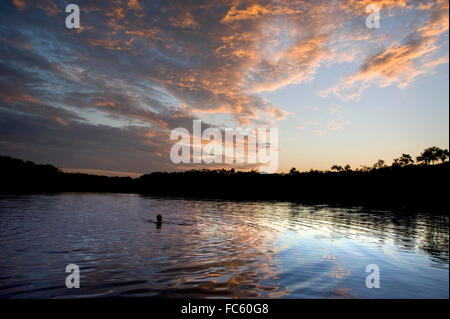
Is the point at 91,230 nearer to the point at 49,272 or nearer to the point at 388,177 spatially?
the point at 49,272

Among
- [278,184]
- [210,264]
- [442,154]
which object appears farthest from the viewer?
[278,184]

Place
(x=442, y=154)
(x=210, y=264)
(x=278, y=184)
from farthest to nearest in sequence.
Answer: (x=278, y=184) < (x=442, y=154) < (x=210, y=264)

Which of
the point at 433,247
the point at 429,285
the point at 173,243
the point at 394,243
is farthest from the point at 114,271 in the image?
the point at 433,247

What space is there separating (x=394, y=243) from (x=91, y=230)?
85.6 feet

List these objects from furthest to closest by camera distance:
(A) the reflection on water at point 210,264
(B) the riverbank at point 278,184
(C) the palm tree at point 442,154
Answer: (C) the palm tree at point 442,154 → (B) the riverbank at point 278,184 → (A) the reflection on water at point 210,264

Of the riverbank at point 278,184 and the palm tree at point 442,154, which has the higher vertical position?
the palm tree at point 442,154

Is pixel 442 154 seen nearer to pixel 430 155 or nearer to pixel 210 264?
pixel 430 155

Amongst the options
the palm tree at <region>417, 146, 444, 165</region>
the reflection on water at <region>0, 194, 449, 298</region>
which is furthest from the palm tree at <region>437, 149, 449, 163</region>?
the reflection on water at <region>0, 194, 449, 298</region>

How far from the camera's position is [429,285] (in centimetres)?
1148

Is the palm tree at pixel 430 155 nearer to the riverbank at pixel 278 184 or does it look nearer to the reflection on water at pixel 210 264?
the riverbank at pixel 278 184

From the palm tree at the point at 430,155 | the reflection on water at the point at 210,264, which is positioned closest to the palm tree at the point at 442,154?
the palm tree at the point at 430,155

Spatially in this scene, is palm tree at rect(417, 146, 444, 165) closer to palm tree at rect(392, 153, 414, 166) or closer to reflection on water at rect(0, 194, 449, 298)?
palm tree at rect(392, 153, 414, 166)

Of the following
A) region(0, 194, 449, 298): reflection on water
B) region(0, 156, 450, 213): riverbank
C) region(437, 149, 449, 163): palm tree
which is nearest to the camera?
region(0, 194, 449, 298): reflection on water

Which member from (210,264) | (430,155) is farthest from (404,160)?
(210,264)
